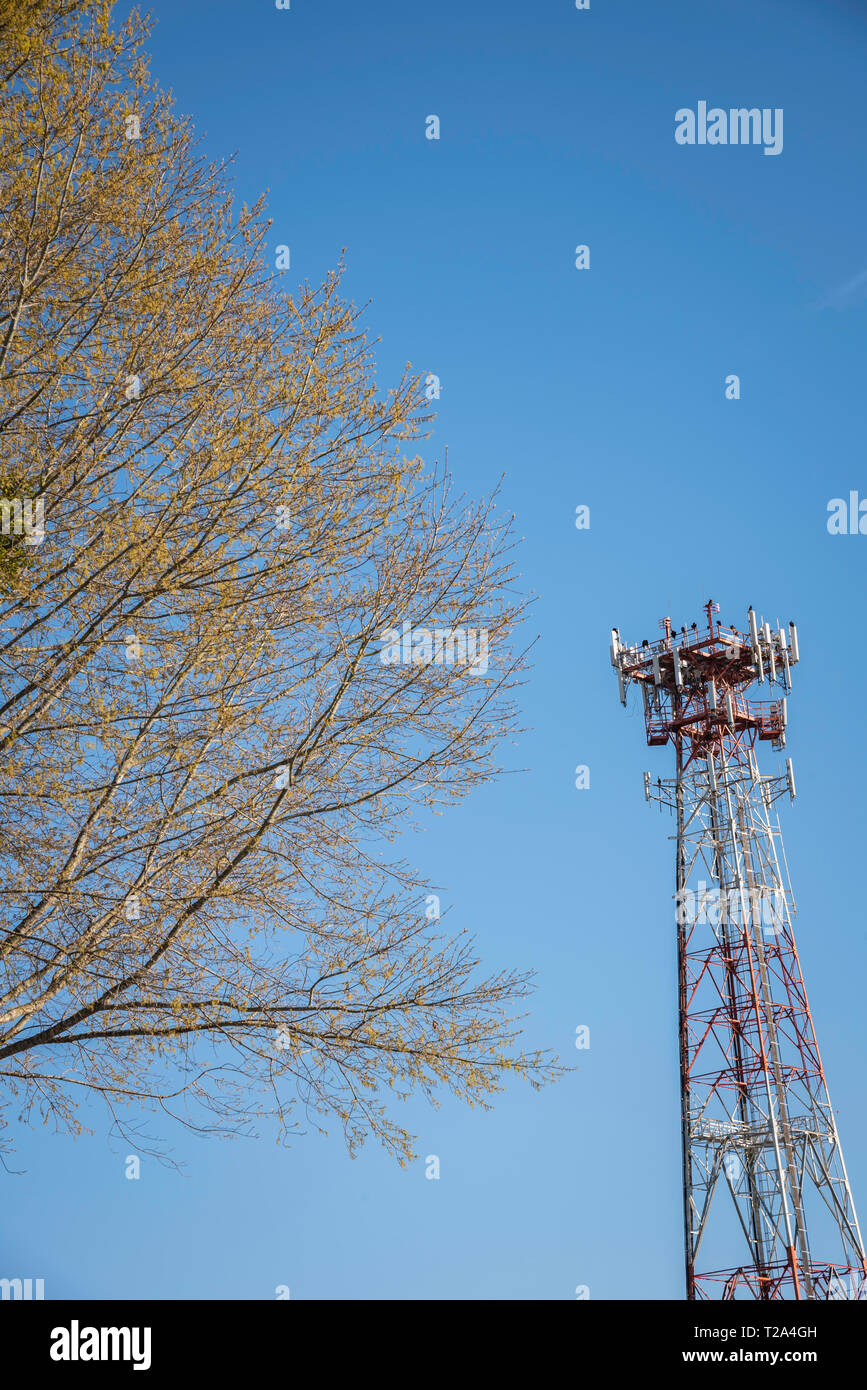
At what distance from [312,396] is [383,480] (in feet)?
2.16

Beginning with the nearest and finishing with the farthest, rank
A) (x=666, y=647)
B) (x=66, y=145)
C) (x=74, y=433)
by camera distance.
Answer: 1. (x=74, y=433)
2. (x=66, y=145)
3. (x=666, y=647)

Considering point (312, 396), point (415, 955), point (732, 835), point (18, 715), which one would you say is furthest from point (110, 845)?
point (732, 835)

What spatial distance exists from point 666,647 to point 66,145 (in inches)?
626

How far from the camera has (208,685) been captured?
6.07m

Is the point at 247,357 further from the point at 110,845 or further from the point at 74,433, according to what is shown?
the point at 110,845

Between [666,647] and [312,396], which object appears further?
[666,647]

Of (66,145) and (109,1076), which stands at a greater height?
(66,145)

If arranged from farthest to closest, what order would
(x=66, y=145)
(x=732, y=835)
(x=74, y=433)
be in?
(x=732, y=835) → (x=66, y=145) → (x=74, y=433)
